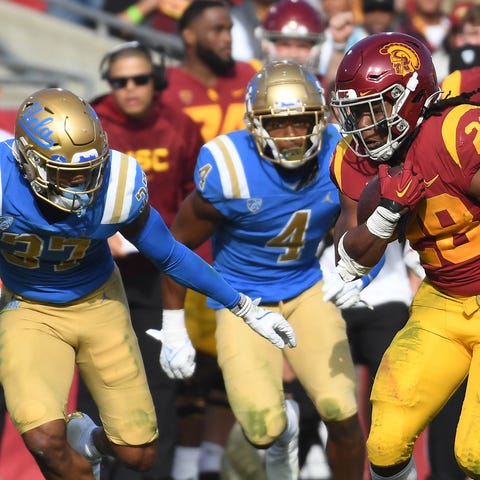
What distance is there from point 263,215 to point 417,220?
3.34ft

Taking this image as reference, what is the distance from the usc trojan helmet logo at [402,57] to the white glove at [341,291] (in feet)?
2.60

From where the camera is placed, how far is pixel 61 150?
4.79m

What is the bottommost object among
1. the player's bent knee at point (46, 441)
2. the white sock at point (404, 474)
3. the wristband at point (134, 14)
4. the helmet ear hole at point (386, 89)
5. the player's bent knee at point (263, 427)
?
the player's bent knee at point (263, 427)

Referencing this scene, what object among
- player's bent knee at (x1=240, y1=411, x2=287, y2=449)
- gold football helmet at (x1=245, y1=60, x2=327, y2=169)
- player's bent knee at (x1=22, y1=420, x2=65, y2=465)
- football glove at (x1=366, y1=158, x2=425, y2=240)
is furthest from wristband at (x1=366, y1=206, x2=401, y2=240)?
player's bent knee at (x1=22, y1=420, x2=65, y2=465)

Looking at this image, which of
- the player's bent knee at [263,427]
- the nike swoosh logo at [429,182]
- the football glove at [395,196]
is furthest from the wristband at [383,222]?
the player's bent knee at [263,427]

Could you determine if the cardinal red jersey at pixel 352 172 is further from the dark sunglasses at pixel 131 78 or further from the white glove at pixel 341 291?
the dark sunglasses at pixel 131 78

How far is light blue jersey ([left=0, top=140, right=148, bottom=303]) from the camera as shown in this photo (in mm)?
4922

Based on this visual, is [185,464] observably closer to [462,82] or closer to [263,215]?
[263,215]

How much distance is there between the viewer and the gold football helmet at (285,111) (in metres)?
5.46

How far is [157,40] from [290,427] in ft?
13.0

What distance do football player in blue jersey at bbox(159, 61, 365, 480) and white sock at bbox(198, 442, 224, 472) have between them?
90 centimetres

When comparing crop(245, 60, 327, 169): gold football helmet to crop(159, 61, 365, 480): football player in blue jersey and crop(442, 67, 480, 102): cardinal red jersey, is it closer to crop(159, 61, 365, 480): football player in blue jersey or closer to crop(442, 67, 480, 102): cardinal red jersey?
crop(159, 61, 365, 480): football player in blue jersey

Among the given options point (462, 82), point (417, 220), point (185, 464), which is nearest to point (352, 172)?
point (417, 220)

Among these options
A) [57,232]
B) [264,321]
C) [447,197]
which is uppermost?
[447,197]
